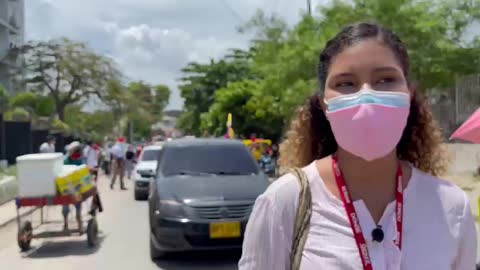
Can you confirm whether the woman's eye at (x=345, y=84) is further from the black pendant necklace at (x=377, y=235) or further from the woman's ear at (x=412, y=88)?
the black pendant necklace at (x=377, y=235)

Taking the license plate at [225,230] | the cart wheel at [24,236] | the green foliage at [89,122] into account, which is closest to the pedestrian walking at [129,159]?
the cart wheel at [24,236]

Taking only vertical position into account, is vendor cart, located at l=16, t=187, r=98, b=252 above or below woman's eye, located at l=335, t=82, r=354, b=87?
below

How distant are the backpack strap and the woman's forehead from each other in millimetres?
369

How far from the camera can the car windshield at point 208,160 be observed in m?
9.66

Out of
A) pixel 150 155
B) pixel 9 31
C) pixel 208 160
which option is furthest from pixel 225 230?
pixel 9 31

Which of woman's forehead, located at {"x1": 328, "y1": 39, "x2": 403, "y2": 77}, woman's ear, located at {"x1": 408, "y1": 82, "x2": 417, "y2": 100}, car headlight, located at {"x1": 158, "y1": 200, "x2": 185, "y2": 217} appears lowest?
car headlight, located at {"x1": 158, "y1": 200, "x2": 185, "y2": 217}

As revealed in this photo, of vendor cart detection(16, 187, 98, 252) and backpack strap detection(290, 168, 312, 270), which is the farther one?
vendor cart detection(16, 187, 98, 252)

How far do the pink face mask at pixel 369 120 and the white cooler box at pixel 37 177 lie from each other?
25.8 ft

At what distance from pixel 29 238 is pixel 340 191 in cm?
877

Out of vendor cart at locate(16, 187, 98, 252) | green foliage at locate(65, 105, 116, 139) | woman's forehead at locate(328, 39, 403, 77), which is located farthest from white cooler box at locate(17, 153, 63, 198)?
green foliage at locate(65, 105, 116, 139)

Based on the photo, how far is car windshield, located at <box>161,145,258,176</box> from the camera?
9.66 m

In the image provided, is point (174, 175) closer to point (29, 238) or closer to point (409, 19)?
point (29, 238)

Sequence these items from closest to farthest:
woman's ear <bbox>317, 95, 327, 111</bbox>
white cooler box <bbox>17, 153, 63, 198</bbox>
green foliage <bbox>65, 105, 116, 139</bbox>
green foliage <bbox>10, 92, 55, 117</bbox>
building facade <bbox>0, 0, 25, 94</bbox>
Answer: woman's ear <bbox>317, 95, 327, 111</bbox> < white cooler box <bbox>17, 153, 63, 198</bbox> < green foliage <bbox>10, 92, 55, 117</bbox> < green foliage <bbox>65, 105, 116, 139</bbox> < building facade <bbox>0, 0, 25, 94</bbox>

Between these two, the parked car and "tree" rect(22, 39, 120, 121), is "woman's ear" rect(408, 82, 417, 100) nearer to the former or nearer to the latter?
the parked car
